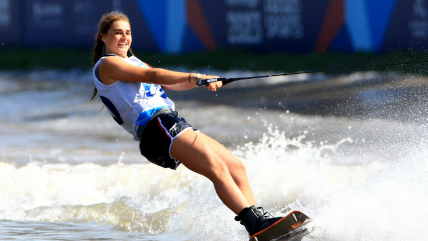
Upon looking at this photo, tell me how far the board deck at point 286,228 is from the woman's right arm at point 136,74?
946mm

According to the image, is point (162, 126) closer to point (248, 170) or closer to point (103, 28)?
point (103, 28)

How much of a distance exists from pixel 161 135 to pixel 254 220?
0.71 m

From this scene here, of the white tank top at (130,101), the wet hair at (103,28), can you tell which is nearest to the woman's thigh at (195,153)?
the white tank top at (130,101)

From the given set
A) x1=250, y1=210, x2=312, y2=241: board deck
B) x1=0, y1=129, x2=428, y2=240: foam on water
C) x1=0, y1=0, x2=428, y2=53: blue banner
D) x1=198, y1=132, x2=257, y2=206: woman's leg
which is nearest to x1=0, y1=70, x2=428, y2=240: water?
x1=0, y1=129, x2=428, y2=240: foam on water

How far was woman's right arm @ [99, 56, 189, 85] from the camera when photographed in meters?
3.14

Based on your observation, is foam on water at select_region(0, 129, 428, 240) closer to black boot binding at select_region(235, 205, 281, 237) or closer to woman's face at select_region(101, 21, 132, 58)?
black boot binding at select_region(235, 205, 281, 237)

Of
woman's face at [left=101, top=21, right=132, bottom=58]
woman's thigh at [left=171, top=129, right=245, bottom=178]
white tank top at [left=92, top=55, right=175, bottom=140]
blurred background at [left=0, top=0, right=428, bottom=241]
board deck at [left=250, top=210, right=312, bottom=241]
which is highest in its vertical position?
woman's face at [left=101, top=21, right=132, bottom=58]

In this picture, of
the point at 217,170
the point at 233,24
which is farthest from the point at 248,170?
the point at 233,24

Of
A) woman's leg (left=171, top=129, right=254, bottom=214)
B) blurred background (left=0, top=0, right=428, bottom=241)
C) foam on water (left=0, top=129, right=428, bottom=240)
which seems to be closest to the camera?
woman's leg (left=171, top=129, right=254, bottom=214)

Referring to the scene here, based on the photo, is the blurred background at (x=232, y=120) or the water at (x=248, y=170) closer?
the water at (x=248, y=170)

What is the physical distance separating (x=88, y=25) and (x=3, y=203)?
Answer: 33.5 feet

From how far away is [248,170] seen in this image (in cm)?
535

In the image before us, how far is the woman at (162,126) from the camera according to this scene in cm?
313

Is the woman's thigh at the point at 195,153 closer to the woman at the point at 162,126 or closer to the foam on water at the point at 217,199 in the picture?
the woman at the point at 162,126
